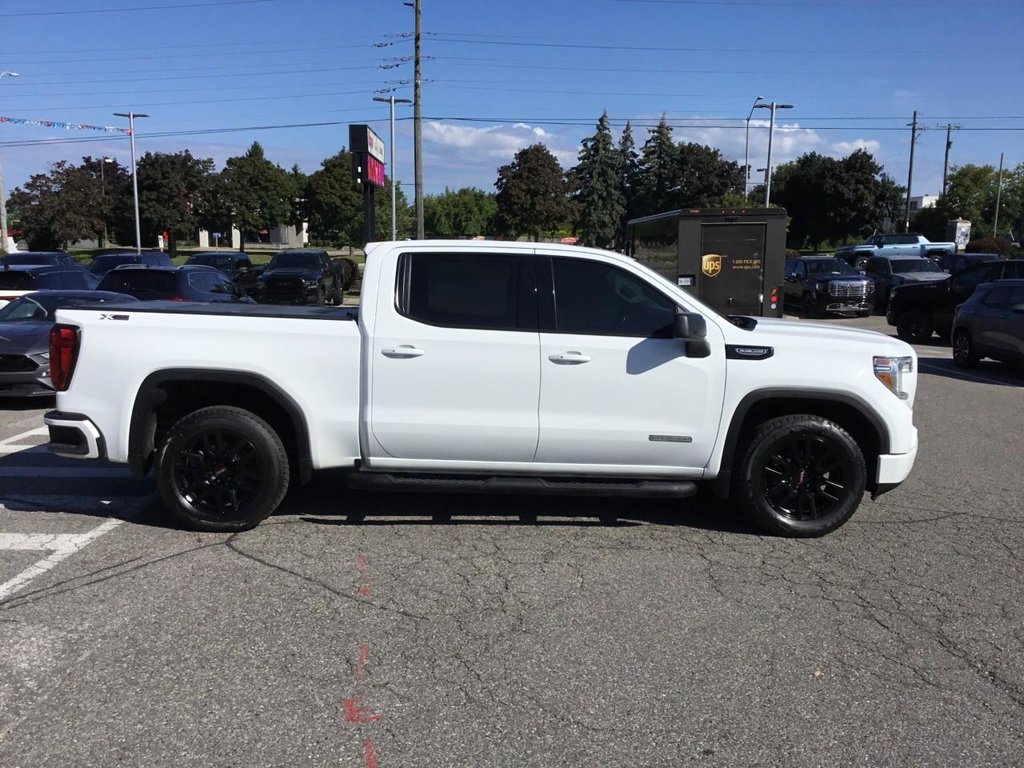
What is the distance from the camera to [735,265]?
61.3ft

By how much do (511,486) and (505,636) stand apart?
134 cm

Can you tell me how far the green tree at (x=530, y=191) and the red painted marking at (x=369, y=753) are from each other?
62258mm

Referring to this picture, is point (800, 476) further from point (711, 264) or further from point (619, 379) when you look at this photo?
point (711, 264)

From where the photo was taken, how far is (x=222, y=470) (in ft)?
18.5

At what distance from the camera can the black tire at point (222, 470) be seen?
5.54 metres

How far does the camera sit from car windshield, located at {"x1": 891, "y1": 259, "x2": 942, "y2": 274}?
27.1 meters

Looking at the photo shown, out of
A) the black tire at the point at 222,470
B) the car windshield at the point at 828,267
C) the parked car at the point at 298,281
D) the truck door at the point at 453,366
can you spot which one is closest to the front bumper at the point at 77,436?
the black tire at the point at 222,470

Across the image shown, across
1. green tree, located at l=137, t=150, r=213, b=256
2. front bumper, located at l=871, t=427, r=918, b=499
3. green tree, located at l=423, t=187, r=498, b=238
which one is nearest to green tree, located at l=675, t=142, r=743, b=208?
green tree, located at l=423, t=187, r=498, b=238

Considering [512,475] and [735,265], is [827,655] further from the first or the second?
[735,265]

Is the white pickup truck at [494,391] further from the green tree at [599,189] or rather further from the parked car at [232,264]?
the green tree at [599,189]

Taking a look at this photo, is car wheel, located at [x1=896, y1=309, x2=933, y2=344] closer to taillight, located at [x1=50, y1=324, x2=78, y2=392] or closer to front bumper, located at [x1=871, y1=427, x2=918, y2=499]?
front bumper, located at [x1=871, y1=427, x2=918, y2=499]

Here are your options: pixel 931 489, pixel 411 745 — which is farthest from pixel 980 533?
pixel 411 745

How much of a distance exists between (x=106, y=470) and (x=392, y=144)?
49804mm

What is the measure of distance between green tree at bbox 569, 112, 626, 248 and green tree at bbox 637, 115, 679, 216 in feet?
7.43
